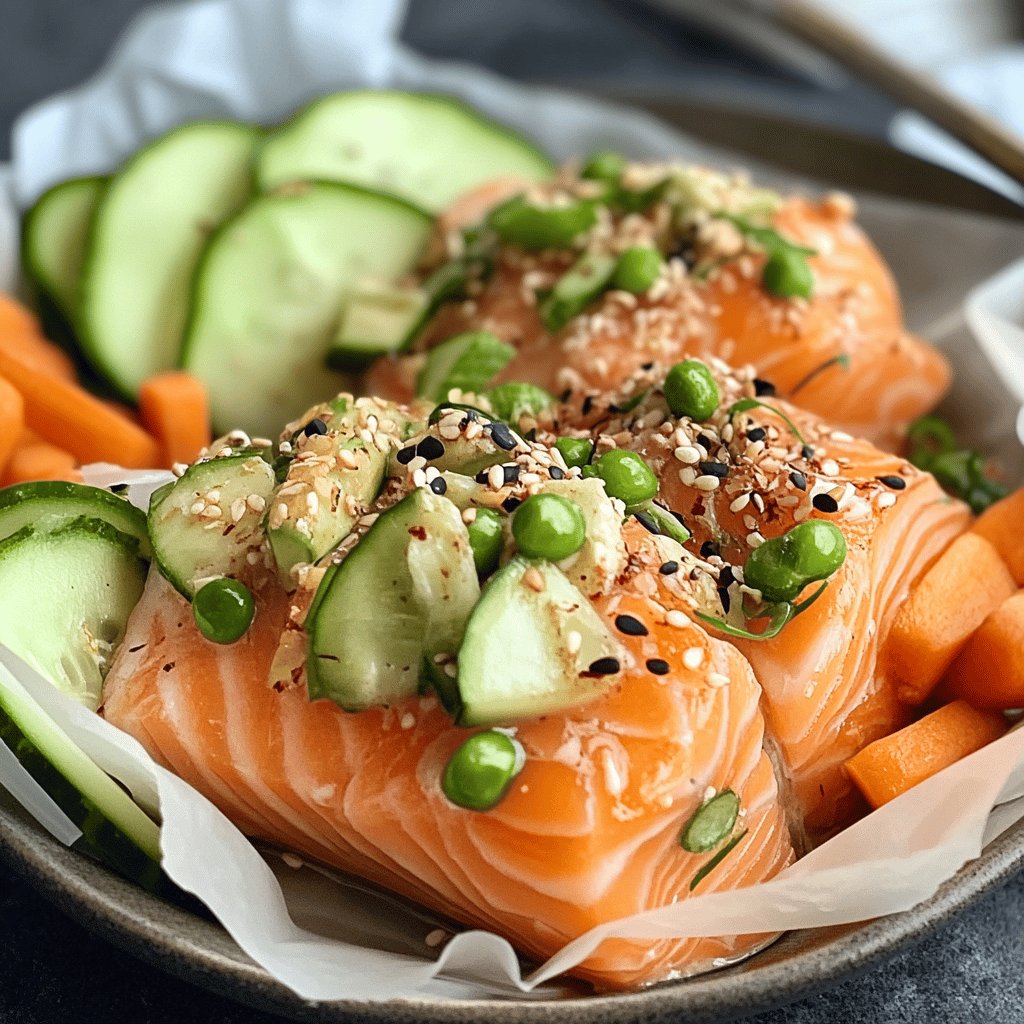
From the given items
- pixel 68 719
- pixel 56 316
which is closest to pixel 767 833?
pixel 68 719

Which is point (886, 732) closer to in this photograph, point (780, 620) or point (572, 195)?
point (780, 620)

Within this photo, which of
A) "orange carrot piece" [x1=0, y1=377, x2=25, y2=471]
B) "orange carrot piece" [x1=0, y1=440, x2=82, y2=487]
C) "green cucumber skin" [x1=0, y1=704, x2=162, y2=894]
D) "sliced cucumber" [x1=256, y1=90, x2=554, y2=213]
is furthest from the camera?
"sliced cucumber" [x1=256, y1=90, x2=554, y2=213]

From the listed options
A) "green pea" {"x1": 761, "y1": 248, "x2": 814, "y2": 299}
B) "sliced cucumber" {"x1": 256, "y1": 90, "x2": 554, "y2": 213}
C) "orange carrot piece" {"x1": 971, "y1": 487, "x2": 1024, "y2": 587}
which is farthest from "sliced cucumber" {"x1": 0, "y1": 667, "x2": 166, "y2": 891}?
"sliced cucumber" {"x1": 256, "y1": 90, "x2": 554, "y2": 213}

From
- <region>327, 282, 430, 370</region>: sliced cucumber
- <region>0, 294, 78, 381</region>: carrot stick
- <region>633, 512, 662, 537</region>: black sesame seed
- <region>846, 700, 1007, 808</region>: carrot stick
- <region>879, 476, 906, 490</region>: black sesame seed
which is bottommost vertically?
<region>0, 294, 78, 381</region>: carrot stick

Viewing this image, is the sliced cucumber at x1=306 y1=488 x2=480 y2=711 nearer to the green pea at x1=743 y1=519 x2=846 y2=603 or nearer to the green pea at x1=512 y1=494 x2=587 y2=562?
the green pea at x1=512 y1=494 x2=587 y2=562

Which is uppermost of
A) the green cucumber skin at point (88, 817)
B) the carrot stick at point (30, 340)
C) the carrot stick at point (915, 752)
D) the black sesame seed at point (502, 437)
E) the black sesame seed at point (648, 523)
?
the black sesame seed at point (502, 437)

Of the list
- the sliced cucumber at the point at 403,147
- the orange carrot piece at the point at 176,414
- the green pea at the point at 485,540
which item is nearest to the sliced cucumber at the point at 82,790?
the green pea at the point at 485,540

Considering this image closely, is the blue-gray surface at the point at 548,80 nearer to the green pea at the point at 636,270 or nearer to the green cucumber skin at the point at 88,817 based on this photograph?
the green cucumber skin at the point at 88,817
